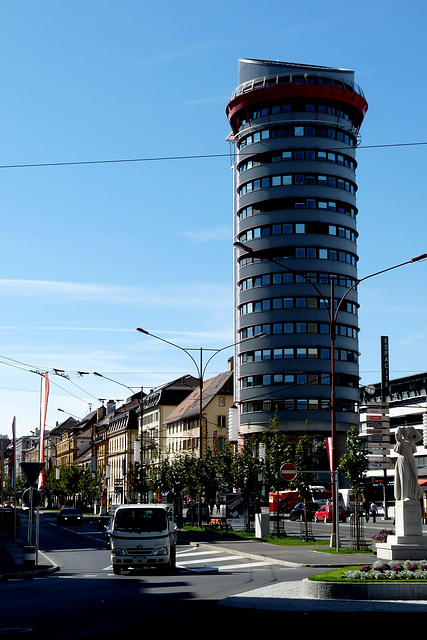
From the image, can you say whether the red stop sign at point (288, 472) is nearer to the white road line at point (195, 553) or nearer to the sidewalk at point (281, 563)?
the sidewalk at point (281, 563)

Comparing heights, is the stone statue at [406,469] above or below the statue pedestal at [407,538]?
above

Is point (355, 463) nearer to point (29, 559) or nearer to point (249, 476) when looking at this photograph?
point (249, 476)

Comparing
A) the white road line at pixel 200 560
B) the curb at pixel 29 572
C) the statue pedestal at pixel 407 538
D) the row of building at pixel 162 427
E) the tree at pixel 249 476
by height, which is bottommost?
the white road line at pixel 200 560

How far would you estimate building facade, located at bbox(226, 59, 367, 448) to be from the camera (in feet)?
300

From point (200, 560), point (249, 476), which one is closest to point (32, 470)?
point (200, 560)

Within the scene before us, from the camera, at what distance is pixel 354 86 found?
98750mm

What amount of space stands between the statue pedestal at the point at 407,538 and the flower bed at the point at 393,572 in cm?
191

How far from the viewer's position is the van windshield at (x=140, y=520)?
24734 millimetres

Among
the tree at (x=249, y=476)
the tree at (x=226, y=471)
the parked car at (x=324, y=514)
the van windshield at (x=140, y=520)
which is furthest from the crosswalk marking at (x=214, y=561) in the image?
the parked car at (x=324, y=514)

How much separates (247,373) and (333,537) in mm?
62165

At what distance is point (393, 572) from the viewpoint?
17328mm

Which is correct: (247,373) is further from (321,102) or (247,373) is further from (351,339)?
(321,102)

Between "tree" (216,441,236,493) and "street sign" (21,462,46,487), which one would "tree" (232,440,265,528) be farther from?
"street sign" (21,462,46,487)

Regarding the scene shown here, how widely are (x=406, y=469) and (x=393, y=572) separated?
421 centimetres
